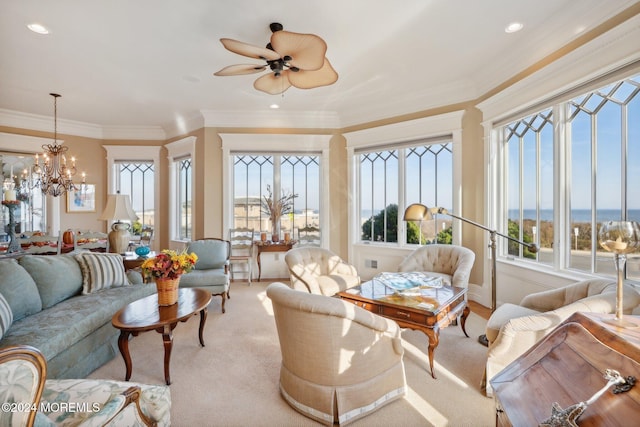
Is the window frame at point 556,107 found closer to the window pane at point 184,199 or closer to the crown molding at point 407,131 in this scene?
the crown molding at point 407,131

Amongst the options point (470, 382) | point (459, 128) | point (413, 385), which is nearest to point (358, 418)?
point (413, 385)

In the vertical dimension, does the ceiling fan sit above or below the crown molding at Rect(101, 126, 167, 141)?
below

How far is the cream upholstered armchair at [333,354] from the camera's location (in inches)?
64.6

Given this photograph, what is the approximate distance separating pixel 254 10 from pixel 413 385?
10.6 ft

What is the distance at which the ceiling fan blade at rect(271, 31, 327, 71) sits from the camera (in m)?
2.19

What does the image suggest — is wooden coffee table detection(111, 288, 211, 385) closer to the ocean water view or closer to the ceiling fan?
the ceiling fan

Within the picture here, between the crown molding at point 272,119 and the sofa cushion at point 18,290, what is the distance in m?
3.43

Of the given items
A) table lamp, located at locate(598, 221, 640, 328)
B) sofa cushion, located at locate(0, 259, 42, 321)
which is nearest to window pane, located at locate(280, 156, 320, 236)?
sofa cushion, located at locate(0, 259, 42, 321)

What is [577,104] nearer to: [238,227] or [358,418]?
[358,418]

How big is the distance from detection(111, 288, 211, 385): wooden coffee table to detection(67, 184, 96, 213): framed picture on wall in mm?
4422

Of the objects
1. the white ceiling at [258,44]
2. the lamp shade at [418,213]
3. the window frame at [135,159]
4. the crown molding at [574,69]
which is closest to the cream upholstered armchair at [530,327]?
the lamp shade at [418,213]

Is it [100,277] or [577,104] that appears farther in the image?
[100,277]

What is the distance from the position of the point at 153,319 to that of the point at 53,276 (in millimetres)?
1255

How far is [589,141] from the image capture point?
2695 millimetres
